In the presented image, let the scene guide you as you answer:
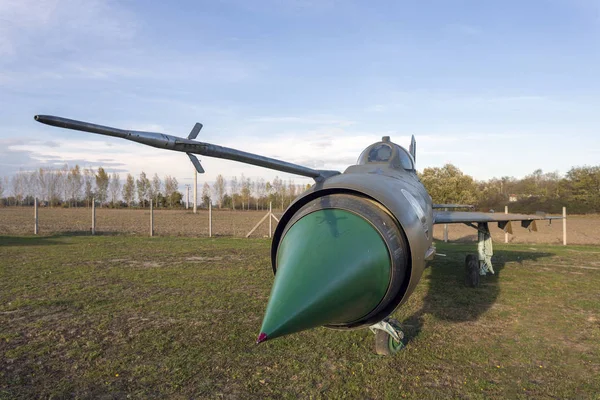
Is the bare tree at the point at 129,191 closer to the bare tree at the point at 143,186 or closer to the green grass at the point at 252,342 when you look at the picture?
→ the bare tree at the point at 143,186

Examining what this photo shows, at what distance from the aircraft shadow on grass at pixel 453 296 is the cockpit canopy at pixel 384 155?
2384 millimetres

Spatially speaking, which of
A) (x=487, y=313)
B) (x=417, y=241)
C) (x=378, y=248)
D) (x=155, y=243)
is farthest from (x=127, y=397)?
(x=155, y=243)

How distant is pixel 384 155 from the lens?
19.4 ft

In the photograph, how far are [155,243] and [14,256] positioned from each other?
5.12m

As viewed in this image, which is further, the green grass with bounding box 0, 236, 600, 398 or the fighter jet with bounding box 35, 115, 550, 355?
the green grass with bounding box 0, 236, 600, 398

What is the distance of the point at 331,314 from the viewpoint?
284 centimetres

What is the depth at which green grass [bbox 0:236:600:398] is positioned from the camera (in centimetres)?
409

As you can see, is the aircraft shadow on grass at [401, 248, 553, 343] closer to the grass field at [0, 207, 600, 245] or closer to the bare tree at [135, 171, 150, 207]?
the grass field at [0, 207, 600, 245]

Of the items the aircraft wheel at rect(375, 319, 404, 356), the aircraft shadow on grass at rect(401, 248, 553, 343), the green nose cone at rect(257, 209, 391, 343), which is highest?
the green nose cone at rect(257, 209, 391, 343)

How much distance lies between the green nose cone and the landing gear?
1.74 meters

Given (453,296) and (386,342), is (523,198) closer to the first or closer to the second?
(453,296)

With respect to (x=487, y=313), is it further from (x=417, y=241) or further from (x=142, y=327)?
(x=142, y=327)

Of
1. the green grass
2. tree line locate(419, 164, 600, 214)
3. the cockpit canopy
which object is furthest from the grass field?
the cockpit canopy

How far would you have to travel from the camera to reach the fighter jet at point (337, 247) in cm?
275
